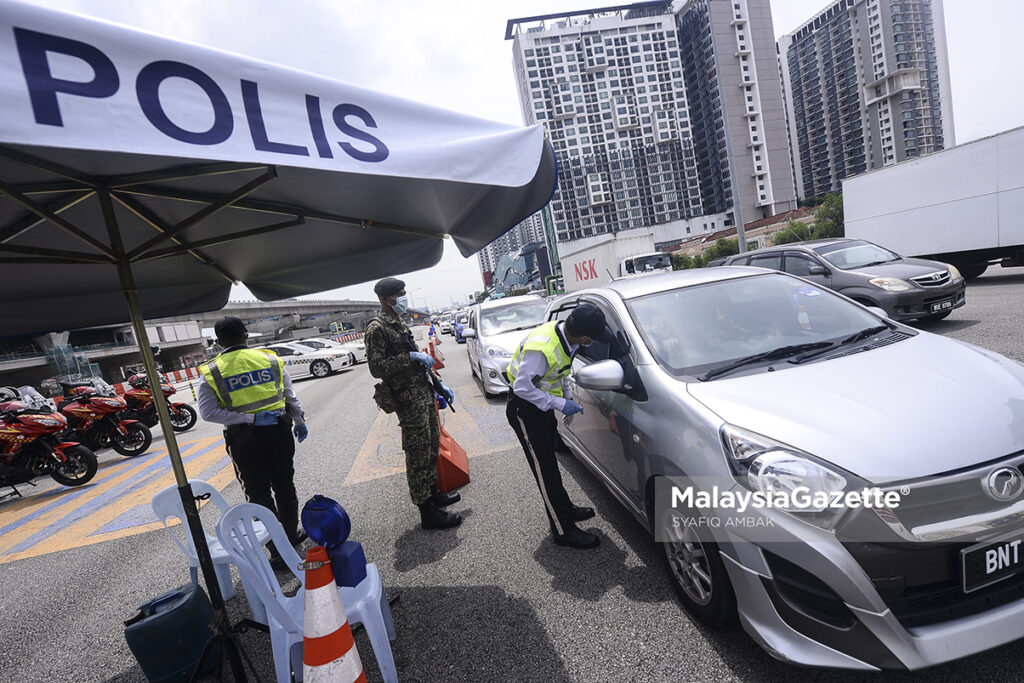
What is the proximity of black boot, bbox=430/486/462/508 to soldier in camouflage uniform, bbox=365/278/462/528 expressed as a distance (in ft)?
0.48

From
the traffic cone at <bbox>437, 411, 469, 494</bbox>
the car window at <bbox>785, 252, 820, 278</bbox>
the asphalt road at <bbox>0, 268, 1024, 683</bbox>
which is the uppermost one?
the car window at <bbox>785, 252, 820, 278</bbox>

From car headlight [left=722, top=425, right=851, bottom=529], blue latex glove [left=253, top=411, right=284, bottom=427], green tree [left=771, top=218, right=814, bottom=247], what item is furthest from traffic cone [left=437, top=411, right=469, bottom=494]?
green tree [left=771, top=218, right=814, bottom=247]

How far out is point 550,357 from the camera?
9.37 feet

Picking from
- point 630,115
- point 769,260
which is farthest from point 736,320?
point 630,115

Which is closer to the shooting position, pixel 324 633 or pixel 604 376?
pixel 324 633

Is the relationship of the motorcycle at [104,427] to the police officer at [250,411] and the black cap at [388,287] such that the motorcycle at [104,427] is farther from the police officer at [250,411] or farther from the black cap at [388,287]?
the black cap at [388,287]

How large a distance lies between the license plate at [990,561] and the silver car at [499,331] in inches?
222

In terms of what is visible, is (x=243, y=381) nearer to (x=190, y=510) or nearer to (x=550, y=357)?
(x=190, y=510)

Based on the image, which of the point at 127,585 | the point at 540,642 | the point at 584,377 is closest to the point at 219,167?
the point at 584,377

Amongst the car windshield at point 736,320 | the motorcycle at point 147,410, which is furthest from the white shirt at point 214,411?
the motorcycle at point 147,410

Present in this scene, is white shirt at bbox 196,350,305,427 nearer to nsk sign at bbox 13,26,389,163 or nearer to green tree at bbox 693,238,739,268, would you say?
nsk sign at bbox 13,26,389,163

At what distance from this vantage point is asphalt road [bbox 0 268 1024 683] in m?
2.07

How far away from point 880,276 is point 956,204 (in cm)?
618

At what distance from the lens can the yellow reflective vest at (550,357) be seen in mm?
2861
